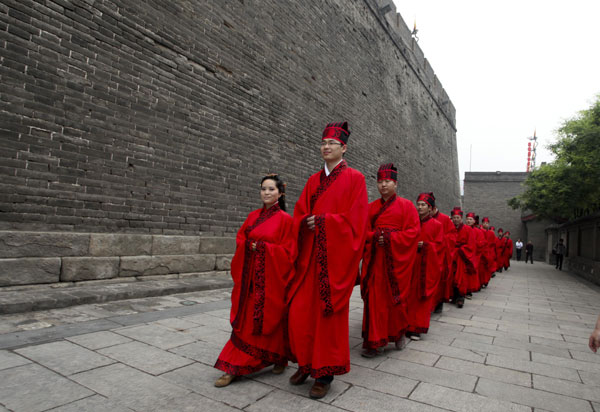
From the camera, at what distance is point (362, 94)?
14508mm

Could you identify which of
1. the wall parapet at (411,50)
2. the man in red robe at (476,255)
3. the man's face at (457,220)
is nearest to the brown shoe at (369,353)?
the man in red robe at (476,255)

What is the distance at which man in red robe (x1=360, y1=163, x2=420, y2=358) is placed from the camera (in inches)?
150

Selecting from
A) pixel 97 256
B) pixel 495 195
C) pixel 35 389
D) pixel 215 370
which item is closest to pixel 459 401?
pixel 215 370

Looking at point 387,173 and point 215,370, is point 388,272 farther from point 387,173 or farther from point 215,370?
point 215,370

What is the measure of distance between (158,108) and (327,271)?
16.1ft

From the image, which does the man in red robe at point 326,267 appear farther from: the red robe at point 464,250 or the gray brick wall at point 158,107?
the red robe at point 464,250

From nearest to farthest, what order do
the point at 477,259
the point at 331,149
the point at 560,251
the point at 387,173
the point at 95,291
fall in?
the point at 331,149
the point at 387,173
the point at 95,291
the point at 477,259
the point at 560,251

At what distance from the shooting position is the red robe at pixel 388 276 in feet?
12.6

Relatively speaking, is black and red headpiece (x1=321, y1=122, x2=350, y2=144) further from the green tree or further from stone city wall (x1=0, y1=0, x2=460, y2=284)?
the green tree

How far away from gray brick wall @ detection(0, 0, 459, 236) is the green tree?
31.7 feet

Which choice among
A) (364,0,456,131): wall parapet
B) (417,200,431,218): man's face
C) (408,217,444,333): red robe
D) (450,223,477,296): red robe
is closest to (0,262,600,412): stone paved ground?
(408,217,444,333): red robe

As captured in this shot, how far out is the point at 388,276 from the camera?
13.0 ft

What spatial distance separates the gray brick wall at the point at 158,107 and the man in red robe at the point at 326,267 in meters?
3.76

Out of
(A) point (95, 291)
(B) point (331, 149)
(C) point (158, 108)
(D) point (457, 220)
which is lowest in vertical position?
(A) point (95, 291)
